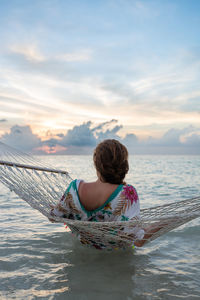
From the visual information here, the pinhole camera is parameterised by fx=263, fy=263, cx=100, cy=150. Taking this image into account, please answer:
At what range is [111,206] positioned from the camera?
2109 millimetres

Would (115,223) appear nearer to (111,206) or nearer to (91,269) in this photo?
(111,206)

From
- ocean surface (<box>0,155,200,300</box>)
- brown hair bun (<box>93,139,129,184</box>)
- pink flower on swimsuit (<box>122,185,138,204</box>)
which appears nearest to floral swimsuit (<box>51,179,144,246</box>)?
pink flower on swimsuit (<box>122,185,138,204</box>)

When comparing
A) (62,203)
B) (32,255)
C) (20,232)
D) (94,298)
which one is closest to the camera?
(94,298)

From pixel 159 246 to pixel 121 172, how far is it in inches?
62.6

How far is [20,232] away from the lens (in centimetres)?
365


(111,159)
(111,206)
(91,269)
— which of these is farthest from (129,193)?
(91,269)

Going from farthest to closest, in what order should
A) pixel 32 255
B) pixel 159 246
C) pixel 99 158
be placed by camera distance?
pixel 159 246, pixel 32 255, pixel 99 158

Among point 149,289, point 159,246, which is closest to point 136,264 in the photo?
point 149,289

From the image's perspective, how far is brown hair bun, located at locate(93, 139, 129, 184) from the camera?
203 cm

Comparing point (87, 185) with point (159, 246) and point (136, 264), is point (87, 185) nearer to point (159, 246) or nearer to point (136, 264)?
point (136, 264)

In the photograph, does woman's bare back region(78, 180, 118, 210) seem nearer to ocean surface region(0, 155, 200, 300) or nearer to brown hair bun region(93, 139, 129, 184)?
brown hair bun region(93, 139, 129, 184)

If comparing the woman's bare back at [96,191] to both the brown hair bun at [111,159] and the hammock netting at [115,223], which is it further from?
the hammock netting at [115,223]

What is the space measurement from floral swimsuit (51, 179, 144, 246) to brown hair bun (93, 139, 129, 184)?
13 cm

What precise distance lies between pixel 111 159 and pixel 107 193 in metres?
0.28
